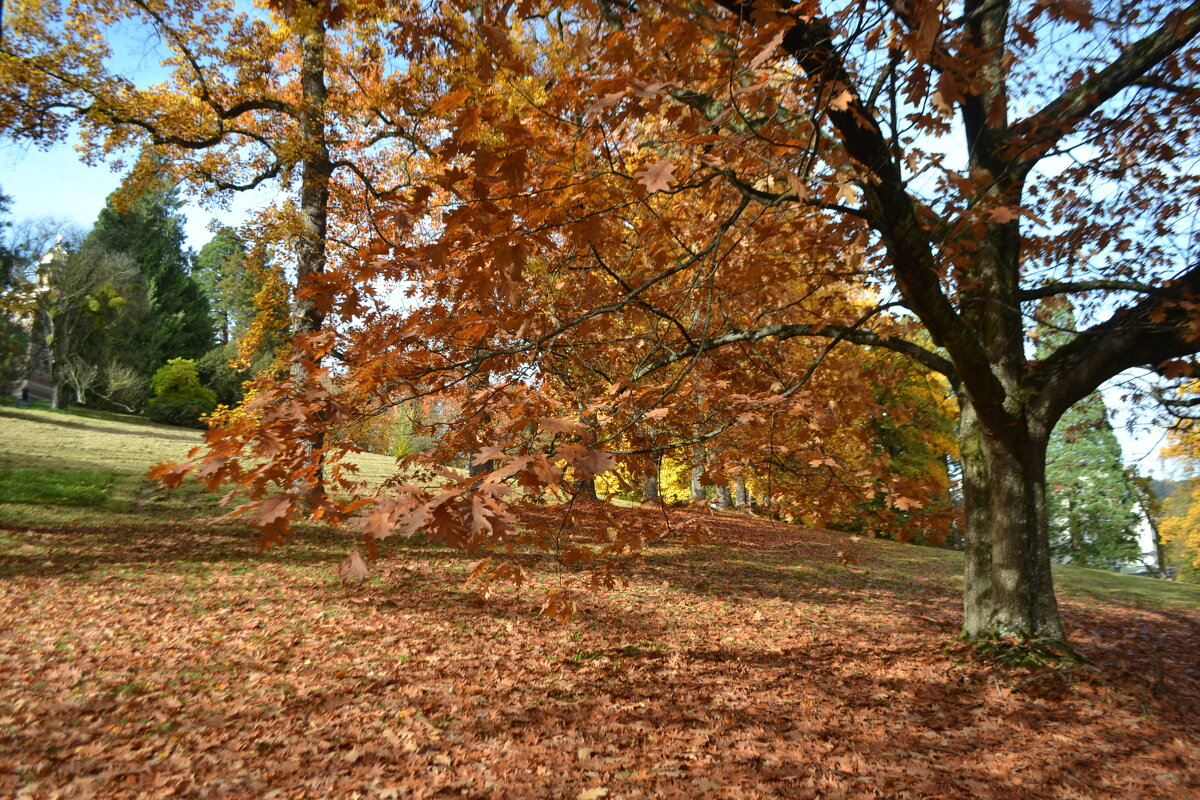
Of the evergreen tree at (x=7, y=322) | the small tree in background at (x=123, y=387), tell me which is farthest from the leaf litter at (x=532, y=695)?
the small tree in background at (x=123, y=387)

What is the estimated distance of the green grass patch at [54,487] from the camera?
37.0 feet

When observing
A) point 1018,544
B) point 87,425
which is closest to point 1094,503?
point 1018,544

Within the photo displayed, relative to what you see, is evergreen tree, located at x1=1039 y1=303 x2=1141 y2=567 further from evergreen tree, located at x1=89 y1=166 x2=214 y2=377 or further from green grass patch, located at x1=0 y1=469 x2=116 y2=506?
evergreen tree, located at x1=89 y1=166 x2=214 y2=377

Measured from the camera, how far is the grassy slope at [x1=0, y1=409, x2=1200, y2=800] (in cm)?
375

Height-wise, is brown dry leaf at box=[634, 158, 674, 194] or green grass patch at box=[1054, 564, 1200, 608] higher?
brown dry leaf at box=[634, 158, 674, 194]

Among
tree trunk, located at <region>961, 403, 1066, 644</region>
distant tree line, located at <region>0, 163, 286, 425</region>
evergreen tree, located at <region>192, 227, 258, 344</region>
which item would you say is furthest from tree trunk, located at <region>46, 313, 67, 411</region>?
tree trunk, located at <region>961, 403, 1066, 644</region>

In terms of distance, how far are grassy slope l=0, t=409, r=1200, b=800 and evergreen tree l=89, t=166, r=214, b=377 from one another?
31292mm

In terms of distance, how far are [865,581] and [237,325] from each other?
1679 inches

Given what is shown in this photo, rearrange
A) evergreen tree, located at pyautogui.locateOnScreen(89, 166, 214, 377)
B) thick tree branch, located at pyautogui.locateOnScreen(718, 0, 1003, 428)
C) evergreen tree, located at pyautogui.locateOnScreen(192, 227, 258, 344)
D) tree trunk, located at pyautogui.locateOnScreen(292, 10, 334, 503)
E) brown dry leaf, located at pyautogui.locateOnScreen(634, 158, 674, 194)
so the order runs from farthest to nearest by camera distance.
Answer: evergreen tree, located at pyautogui.locateOnScreen(192, 227, 258, 344) → evergreen tree, located at pyautogui.locateOnScreen(89, 166, 214, 377) → tree trunk, located at pyautogui.locateOnScreen(292, 10, 334, 503) → thick tree branch, located at pyautogui.locateOnScreen(718, 0, 1003, 428) → brown dry leaf, located at pyautogui.locateOnScreen(634, 158, 674, 194)

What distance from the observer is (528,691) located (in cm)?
511

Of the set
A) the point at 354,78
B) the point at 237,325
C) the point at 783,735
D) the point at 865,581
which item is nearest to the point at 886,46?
the point at 783,735

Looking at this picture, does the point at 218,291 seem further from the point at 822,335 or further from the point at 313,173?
the point at 822,335

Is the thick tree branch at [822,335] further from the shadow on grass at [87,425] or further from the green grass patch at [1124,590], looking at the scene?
the shadow on grass at [87,425]

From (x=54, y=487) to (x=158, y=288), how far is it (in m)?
31.1
